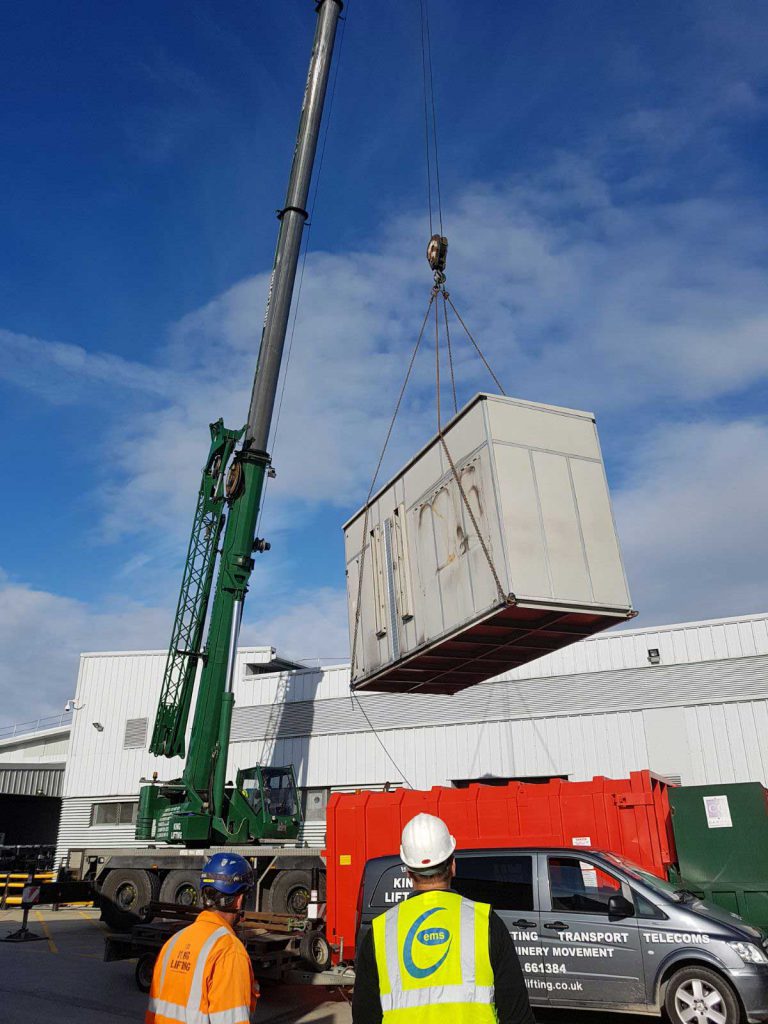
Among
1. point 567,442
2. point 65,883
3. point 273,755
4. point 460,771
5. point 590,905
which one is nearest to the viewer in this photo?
point 590,905

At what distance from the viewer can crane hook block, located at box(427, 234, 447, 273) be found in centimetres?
1128

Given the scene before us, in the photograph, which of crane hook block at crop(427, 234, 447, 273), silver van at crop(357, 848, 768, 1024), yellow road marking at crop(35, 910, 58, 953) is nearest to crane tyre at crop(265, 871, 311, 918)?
yellow road marking at crop(35, 910, 58, 953)

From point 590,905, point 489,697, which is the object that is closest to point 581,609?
point 590,905

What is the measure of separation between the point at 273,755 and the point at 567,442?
19132 mm

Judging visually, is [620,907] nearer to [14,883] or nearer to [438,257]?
[438,257]

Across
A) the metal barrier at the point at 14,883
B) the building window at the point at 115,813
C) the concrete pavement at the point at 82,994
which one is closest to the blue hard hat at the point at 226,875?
the concrete pavement at the point at 82,994

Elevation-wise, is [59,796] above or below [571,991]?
above

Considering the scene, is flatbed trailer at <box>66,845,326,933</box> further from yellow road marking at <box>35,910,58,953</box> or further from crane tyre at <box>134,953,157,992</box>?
crane tyre at <box>134,953,157,992</box>

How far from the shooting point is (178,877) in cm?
1423

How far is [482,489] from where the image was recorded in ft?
25.4

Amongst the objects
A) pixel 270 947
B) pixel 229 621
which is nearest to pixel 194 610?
pixel 229 621

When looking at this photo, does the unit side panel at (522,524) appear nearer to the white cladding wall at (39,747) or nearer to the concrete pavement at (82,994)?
the concrete pavement at (82,994)

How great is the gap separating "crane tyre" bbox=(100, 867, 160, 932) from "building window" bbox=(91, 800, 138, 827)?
1108cm

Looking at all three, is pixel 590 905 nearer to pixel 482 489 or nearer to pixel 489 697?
pixel 482 489
